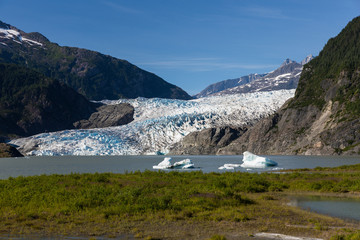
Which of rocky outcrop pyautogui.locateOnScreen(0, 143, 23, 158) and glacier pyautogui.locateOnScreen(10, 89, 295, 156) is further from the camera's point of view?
glacier pyautogui.locateOnScreen(10, 89, 295, 156)

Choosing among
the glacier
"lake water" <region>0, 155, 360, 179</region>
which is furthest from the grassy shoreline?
the glacier

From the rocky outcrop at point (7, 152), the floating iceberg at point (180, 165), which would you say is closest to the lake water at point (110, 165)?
the floating iceberg at point (180, 165)

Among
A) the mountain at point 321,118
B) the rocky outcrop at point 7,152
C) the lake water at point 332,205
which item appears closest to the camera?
the lake water at point 332,205

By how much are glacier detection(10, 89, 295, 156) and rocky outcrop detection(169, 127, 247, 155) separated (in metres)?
4.72

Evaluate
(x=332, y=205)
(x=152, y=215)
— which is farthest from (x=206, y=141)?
(x=152, y=215)

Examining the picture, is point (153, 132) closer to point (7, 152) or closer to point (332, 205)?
point (7, 152)

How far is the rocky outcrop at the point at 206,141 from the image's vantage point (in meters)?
170

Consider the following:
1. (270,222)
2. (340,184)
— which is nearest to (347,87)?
(340,184)

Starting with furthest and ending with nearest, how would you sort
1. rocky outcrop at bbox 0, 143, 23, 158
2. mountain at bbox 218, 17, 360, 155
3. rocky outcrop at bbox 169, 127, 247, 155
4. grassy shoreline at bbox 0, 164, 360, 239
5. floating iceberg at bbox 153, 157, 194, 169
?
rocky outcrop at bbox 169, 127, 247, 155
rocky outcrop at bbox 0, 143, 23, 158
mountain at bbox 218, 17, 360, 155
floating iceberg at bbox 153, 157, 194, 169
grassy shoreline at bbox 0, 164, 360, 239

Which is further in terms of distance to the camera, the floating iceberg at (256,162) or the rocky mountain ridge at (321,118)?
the rocky mountain ridge at (321,118)

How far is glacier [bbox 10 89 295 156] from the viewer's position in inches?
6407

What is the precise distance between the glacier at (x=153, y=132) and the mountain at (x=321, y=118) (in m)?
19.7

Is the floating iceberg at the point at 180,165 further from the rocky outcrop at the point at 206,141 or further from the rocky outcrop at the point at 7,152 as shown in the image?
the rocky outcrop at the point at 206,141

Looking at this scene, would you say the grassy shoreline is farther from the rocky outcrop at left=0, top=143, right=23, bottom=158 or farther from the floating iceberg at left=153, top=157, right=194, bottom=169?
the rocky outcrop at left=0, top=143, right=23, bottom=158
